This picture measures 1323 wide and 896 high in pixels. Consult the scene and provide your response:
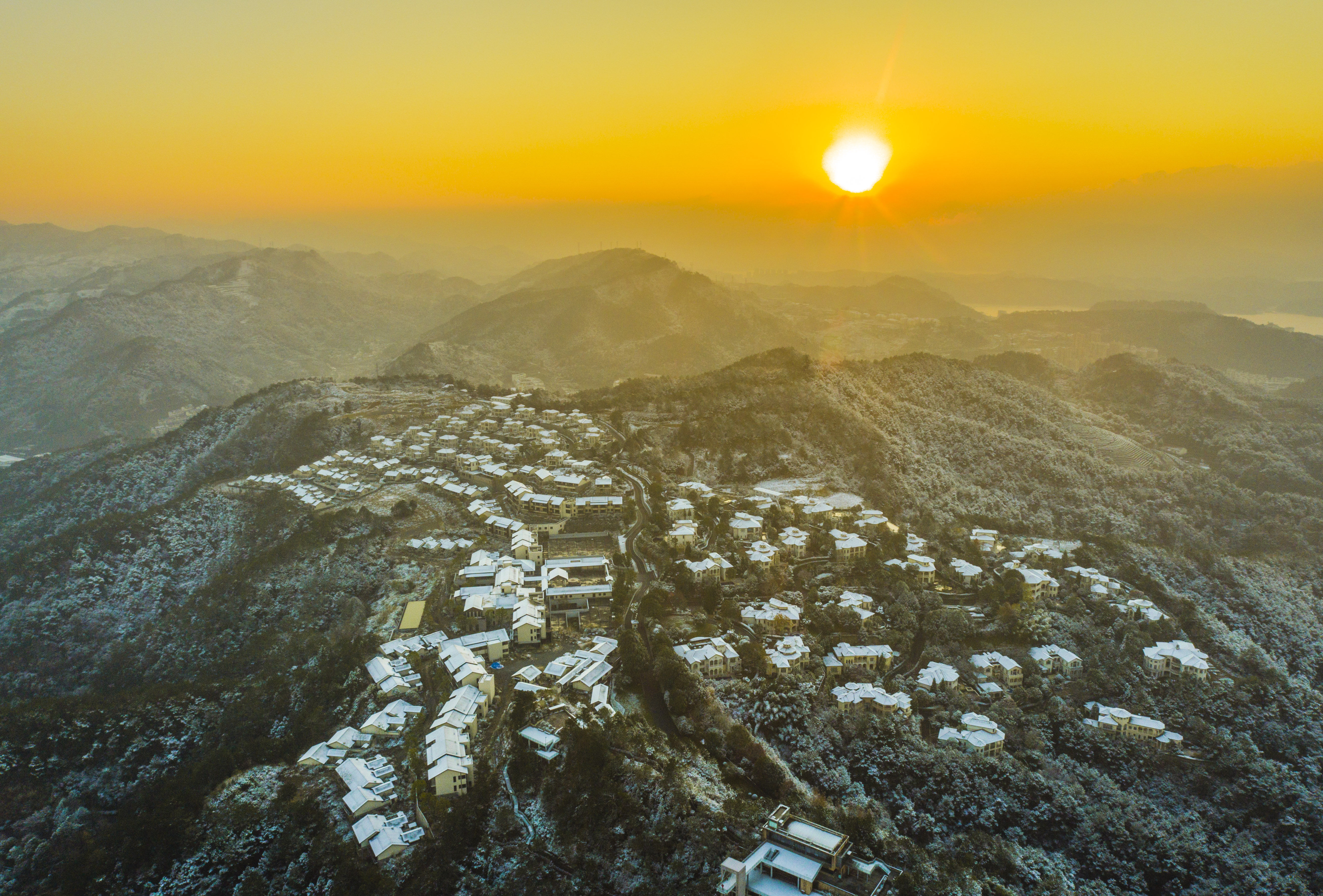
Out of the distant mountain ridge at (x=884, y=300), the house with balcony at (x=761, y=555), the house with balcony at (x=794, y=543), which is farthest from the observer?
the distant mountain ridge at (x=884, y=300)

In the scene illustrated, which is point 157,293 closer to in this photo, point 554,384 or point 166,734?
point 554,384

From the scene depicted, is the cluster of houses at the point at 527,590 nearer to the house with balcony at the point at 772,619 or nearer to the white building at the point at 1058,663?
the house with balcony at the point at 772,619

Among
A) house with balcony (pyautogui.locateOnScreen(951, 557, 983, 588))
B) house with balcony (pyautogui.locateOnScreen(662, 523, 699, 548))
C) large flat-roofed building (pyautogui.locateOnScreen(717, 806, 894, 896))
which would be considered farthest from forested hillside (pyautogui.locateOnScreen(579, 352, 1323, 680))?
large flat-roofed building (pyautogui.locateOnScreen(717, 806, 894, 896))

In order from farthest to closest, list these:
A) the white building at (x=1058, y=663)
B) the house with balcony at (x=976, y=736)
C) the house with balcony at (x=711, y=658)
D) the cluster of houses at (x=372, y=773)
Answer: the white building at (x=1058, y=663) → the house with balcony at (x=711, y=658) → the house with balcony at (x=976, y=736) → the cluster of houses at (x=372, y=773)

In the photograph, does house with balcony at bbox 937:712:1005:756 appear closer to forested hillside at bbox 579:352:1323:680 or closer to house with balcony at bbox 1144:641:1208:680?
house with balcony at bbox 1144:641:1208:680

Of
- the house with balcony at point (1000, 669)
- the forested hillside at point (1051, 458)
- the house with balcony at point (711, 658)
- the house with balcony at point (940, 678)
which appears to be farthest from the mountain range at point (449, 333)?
the house with balcony at point (1000, 669)

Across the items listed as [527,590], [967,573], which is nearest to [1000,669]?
[967,573]

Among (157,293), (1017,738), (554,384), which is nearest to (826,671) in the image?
(1017,738)
